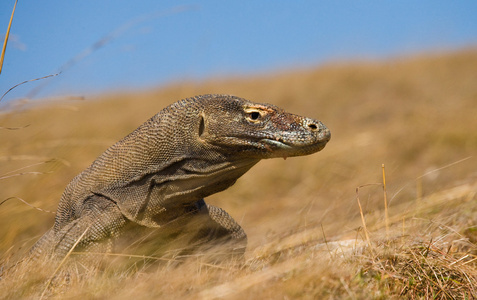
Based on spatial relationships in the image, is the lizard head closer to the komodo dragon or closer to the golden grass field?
the komodo dragon

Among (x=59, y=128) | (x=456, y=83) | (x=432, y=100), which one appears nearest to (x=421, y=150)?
(x=432, y=100)

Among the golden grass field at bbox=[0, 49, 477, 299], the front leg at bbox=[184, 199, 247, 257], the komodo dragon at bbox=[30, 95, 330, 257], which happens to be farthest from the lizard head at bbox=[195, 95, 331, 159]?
the front leg at bbox=[184, 199, 247, 257]

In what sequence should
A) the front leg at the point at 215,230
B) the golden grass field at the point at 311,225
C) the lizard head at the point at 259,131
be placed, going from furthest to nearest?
the front leg at the point at 215,230 < the lizard head at the point at 259,131 < the golden grass field at the point at 311,225

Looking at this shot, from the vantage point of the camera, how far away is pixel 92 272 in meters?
3.34

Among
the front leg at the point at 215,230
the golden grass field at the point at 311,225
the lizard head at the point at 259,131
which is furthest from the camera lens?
the front leg at the point at 215,230

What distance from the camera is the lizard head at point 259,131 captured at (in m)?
3.57

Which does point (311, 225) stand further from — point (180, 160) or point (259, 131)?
point (180, 160)

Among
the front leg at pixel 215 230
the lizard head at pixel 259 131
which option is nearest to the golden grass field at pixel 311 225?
the front leg at pixel 215 230

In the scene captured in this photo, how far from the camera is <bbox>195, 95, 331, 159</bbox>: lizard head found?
3.57m

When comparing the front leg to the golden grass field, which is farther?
the front leg

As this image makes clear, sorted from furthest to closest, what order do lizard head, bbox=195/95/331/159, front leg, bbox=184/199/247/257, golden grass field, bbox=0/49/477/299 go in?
front leg, bbox=184/199/247/257 → lizard head, bbox=195/95/331/159 → golden grass field, bbox=0/49/477/299

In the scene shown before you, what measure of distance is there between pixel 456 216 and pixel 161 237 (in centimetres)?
225

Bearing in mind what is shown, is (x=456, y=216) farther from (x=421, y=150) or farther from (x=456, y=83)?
(x=456, y=83)

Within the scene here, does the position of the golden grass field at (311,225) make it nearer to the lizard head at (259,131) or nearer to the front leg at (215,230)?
the front leg at (215,230)
